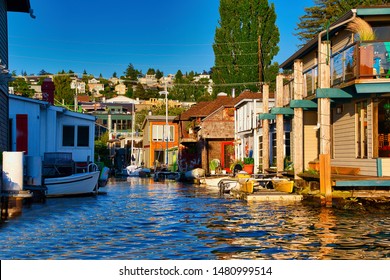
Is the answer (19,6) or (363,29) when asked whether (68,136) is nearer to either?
(19,6)

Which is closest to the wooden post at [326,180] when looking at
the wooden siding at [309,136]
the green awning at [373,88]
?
the green awning at [373,88]

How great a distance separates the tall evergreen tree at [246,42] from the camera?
235ft

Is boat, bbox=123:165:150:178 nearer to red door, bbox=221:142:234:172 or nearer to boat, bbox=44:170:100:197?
red door, bbox=221:142:234:172

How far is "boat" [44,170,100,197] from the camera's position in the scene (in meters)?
31.0

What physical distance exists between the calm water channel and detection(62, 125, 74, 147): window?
9.94m

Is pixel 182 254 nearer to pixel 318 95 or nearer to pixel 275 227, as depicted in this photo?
pixel 275 227

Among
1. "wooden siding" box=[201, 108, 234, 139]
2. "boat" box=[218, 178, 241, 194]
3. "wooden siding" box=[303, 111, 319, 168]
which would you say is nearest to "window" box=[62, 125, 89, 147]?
"boat" box=[218, 178, 241, 194]

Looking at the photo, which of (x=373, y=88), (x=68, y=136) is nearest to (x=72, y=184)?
(x=68, y=136)

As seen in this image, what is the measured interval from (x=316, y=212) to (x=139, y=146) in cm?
7644

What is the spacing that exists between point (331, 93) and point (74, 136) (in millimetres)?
16953

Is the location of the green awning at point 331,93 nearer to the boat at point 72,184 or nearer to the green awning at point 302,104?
the green awning at point 302,104

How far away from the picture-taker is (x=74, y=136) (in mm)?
38031

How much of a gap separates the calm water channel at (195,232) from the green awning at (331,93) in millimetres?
4598

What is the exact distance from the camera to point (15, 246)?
16.0 metres
